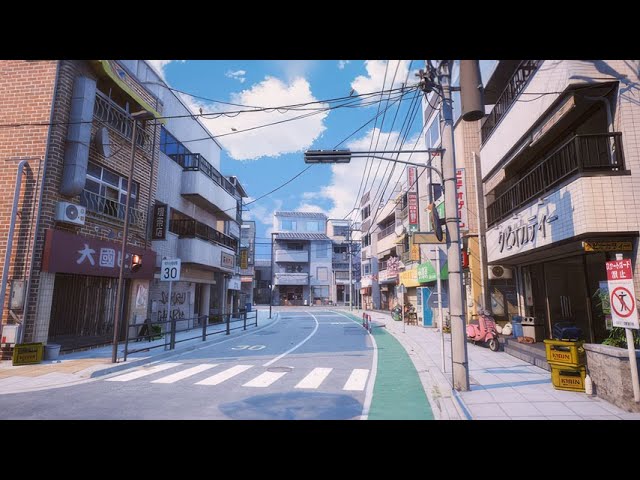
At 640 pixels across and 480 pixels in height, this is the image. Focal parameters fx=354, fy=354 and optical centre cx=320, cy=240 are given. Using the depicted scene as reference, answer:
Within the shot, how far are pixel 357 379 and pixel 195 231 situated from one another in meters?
18.1

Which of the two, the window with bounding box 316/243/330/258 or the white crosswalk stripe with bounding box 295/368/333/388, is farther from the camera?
the window with bounding box 316/243/330/258

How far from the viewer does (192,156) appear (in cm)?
2373

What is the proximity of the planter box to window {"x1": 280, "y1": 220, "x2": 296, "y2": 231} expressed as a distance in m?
60.8

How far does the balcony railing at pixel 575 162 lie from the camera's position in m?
8.70

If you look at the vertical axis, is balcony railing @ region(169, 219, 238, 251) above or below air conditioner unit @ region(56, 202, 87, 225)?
above

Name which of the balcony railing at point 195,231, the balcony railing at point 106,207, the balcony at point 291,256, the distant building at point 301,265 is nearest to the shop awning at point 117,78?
the balcony railing at point 106,207

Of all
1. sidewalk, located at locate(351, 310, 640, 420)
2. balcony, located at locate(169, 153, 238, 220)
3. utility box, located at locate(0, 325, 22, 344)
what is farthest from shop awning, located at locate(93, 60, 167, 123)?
sidewalk, located at locate(351, 310, 640, 420)

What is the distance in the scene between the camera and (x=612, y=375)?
21.7ft

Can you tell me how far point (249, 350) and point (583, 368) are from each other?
1133cm

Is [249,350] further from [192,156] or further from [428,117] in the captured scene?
[428,117]

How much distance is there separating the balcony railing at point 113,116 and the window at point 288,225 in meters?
49.2

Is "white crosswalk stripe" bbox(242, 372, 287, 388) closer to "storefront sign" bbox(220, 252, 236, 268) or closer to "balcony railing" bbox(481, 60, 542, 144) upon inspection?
"balcony railing" bbox(481, 60, 542, 144)

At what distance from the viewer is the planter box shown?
20.7 ft

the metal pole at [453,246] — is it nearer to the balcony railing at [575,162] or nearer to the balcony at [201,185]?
the balcony railing at [575,162]
